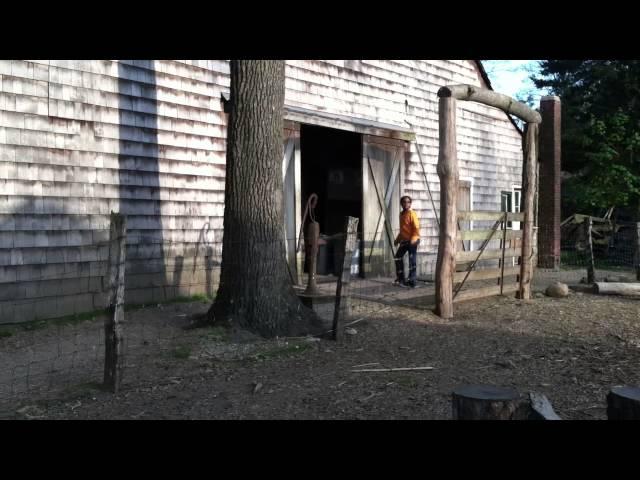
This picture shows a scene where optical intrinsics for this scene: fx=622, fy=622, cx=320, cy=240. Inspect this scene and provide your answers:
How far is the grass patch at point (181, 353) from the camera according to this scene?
6.22 m

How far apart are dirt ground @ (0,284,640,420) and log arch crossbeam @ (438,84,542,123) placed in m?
3.08

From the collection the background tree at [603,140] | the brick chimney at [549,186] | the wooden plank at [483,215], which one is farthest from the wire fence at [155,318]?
the background tree at [603,140]

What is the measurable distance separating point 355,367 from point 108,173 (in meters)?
4.70

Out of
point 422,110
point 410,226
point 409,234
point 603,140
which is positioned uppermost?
point 603,140

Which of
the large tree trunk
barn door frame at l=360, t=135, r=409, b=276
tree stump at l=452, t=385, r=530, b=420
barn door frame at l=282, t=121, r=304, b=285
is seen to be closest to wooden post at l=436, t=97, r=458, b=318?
the large tree trunk

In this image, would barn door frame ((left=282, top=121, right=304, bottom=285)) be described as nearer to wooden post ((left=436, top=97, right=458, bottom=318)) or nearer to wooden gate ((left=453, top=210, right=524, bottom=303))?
wooden gate ((left=453, top=210, right=524, bottom=303))

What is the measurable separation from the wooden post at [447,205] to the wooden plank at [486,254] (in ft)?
0.97

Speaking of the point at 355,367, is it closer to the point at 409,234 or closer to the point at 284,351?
the point at 284,351

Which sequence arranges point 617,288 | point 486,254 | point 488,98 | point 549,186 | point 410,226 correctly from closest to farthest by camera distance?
1. point 488,98
2. point 486,254
3. point 617,288
4. point 410,226
5. point 549,186

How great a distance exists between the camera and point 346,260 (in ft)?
23.7

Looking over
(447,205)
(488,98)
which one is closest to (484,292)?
(447,205)

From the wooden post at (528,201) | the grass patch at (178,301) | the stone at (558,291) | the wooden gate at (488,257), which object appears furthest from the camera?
the stone at (558,291)

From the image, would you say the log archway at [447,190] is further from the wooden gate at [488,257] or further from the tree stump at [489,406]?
the tree stump at [489,406]

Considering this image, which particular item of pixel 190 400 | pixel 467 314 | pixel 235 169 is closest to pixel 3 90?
pixel 235 169
